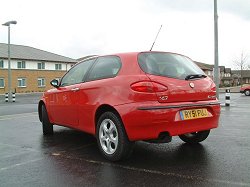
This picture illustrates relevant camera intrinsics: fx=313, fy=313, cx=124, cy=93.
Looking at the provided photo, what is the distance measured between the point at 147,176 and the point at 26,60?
4614 centimetres

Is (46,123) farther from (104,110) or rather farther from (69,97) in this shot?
(104,110)

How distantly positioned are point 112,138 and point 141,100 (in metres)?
0.81

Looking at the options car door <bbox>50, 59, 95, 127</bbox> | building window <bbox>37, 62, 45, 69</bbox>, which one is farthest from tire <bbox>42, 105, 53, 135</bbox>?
building window <bbox>37, 62, 45, 69</bbox>

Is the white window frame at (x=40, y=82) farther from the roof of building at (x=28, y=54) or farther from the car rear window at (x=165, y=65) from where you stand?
the car rear window at (x=165, y=65)

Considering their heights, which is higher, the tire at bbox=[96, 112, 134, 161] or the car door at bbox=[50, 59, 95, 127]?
the car door at bbox=[50, 59, 95, 127]

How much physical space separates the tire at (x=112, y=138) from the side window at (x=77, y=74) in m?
1.20

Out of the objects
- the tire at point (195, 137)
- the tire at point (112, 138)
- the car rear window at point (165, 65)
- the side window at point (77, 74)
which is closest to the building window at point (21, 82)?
the side window at point (77, 74)

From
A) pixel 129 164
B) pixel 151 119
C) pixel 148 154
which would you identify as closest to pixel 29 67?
pixel 148 154

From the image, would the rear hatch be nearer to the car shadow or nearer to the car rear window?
the car rear window

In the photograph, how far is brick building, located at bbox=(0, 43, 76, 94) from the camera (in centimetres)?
4410

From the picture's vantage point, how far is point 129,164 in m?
4.46

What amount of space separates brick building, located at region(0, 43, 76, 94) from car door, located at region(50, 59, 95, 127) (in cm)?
3997

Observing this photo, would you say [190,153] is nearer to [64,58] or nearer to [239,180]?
[239,180]

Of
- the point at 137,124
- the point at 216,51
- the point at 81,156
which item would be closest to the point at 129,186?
the point at 137,124
